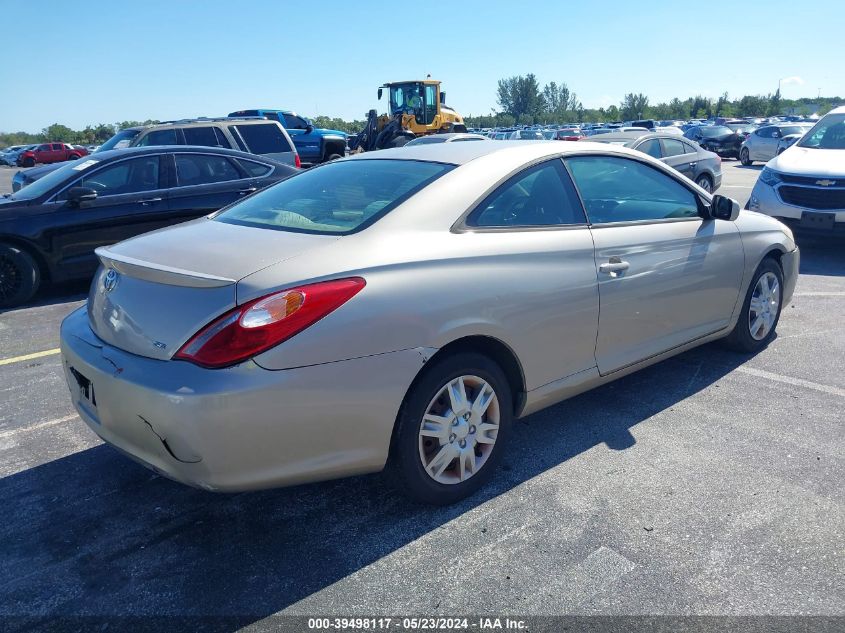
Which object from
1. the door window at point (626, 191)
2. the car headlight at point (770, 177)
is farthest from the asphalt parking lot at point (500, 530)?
the car headlight at point (770, 177)

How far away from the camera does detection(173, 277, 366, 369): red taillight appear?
239 centimetres

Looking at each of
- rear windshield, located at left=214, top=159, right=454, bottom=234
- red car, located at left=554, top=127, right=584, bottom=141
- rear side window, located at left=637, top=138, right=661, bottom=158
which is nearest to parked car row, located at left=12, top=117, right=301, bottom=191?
rear side window, located at left=637, top=138, right=661, bottom=158

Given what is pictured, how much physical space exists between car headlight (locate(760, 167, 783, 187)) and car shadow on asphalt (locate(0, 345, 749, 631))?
20.8 feet

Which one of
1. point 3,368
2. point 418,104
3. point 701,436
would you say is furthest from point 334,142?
point 701,436

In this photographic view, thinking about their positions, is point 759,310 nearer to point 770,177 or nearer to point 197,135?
point 770,177

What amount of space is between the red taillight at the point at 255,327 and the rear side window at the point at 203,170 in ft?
19.1

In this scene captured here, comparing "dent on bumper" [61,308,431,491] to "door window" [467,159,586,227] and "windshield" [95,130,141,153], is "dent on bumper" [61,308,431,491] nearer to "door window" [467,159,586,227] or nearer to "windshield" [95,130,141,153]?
"door window" [467,159,586,227]

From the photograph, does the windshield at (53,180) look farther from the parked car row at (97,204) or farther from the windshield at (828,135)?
the windshield at (828,135)

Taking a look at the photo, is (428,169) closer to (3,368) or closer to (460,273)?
(460,273)

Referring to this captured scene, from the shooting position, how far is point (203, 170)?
789 cm

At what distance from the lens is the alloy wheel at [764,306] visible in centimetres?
479

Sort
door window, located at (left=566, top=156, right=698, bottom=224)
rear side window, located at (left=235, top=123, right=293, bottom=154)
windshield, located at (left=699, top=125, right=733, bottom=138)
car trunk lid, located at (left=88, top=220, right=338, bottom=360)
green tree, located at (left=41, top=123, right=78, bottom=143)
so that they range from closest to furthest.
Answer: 1. car trunk lid, located at (left=88, top=220, right=338, bottom=360)
2. door window, located at (left=566, top=156, right=698, bottom=224)
3. rear side window, located at (left=235, top=123, right=293, bottom=154)
4. windshield, located at (left=699, top=125, right=733, bottom=138)
5. green tree, located at (left=41, top=123, right=78, bottom=143)

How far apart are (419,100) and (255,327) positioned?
24101 millimetres

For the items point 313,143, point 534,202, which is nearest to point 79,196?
point 534,202
